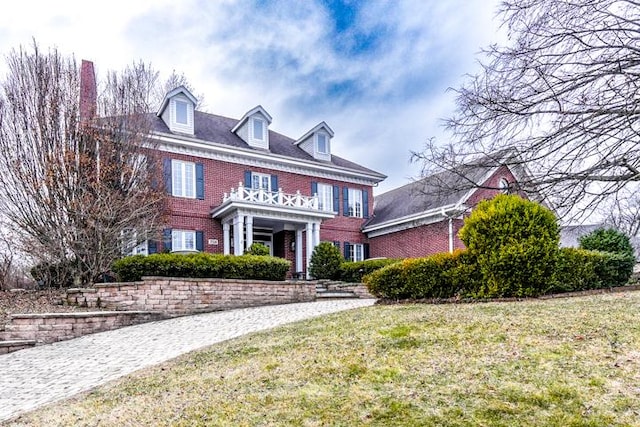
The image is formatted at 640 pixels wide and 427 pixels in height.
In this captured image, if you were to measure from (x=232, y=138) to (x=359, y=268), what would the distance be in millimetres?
7723

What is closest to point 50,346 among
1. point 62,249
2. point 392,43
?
point 62,249

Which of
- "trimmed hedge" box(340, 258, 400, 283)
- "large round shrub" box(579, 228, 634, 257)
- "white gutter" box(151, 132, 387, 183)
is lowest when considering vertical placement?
"trimmed hedge" box(340, 258, 400, 283)

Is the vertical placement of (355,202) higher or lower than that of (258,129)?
lower

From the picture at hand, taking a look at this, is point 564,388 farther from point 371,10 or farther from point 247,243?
point 247,243

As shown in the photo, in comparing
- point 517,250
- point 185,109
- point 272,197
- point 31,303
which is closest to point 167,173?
point 185,109

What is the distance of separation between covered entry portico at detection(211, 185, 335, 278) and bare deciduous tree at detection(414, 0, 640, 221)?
1160cm

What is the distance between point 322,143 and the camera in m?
21.3

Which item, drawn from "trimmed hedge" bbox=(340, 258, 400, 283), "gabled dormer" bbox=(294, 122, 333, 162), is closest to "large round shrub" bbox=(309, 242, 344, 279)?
"trimmed hedge" bbox=(340, 258, 400, 283)

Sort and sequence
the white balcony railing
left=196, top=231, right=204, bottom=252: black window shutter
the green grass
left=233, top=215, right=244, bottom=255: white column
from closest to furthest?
the green grass
left=233, top=215, right=244, bottom=255: white column
the white balcony railing
left=196, top=231, right=204, bottom=252: black window shutter

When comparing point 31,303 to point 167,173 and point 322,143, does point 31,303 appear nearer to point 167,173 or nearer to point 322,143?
point 167,173

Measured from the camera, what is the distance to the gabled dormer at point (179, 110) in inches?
690

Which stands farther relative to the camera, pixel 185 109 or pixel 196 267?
pixel 185 109

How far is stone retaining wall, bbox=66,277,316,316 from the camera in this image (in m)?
10.6

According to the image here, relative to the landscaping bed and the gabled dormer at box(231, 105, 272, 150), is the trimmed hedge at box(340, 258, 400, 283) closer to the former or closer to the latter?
the gabled dormer at box(231, 105, 272, 150)
